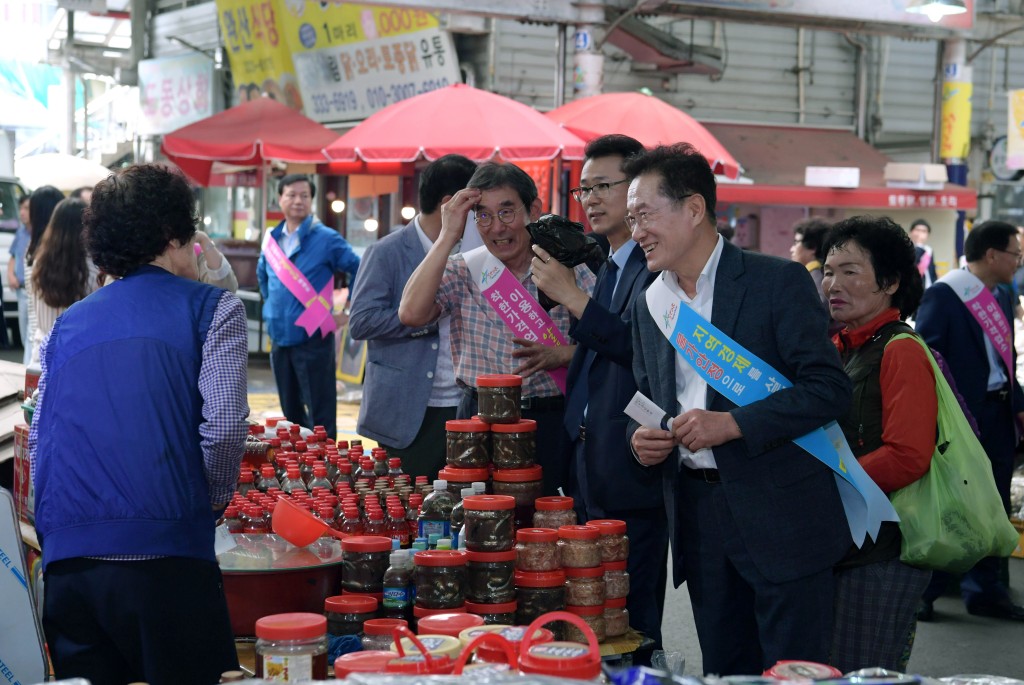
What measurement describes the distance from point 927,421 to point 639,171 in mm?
1229

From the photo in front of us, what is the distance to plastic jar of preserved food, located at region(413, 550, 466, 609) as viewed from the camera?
10.7ft

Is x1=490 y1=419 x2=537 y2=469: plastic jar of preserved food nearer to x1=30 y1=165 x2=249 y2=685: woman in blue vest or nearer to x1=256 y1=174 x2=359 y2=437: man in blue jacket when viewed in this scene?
x1=30 y1=165 x2=249 y2=685: woman in blue vest

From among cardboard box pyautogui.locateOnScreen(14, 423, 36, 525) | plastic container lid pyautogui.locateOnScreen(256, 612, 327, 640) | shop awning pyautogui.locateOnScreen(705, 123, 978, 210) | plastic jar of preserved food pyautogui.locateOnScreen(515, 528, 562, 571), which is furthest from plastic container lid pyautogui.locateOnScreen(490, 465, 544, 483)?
shop awning pyautogui.locateOnScreen(705, 123, 978, 210)

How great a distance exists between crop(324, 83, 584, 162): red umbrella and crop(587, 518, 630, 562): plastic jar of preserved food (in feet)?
21.9

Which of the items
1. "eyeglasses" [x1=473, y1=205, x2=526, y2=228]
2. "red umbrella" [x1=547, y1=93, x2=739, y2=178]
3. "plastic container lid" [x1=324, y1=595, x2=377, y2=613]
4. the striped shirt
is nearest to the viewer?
"plastic container lid" [x1=324, y1=595, x2=377, y2=613]

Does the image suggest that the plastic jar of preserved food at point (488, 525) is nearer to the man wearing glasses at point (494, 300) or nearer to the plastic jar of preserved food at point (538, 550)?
the plastic jar of preserved food at point (538, 550)

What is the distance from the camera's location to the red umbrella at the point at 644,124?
1056 centimetres

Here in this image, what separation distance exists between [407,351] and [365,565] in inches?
69.5

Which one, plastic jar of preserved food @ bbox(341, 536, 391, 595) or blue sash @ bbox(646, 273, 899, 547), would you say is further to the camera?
plastic jar of preserved food @ bbox(341, 536, 391, 595)

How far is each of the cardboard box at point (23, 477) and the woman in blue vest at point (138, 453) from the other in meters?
1.30

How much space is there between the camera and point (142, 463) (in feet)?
9.36

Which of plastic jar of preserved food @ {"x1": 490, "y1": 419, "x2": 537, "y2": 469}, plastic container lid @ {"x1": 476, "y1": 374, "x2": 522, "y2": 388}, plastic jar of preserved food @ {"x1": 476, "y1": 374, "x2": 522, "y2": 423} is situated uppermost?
plastic container lid @ {"x1": 476, "y1": 374, "x2": 522, "y2": 388}

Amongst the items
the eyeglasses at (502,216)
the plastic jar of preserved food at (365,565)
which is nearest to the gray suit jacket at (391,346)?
the eyeglasses at (502,216)

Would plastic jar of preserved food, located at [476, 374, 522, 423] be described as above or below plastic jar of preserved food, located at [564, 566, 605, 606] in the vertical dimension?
above
